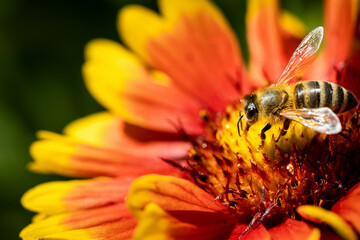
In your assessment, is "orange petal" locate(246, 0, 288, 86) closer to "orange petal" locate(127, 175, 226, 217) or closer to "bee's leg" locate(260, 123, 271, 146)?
"bee's leg" locate(260, 123, 271, 146)

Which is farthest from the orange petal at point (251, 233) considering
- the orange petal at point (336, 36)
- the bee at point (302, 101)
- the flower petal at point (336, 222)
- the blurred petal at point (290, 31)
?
the blurred petal at point (290, 31)

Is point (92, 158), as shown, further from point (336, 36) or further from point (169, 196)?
point (336, 36)

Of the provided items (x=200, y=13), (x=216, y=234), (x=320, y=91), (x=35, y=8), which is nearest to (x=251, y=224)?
(x=216, y=234)

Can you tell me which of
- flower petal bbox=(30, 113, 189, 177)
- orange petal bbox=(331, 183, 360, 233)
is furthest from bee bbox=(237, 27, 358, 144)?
flower petal bbox=(30, 113, 189, 177)

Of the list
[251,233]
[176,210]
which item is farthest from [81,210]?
[251,233]

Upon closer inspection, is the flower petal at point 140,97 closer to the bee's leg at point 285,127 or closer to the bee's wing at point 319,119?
the bee's leg at point 285,127

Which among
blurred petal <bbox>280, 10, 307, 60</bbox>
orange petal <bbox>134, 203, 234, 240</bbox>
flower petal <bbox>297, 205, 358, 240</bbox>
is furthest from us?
blurred petal <bbox>280, 10, 307, 60</bbox>
